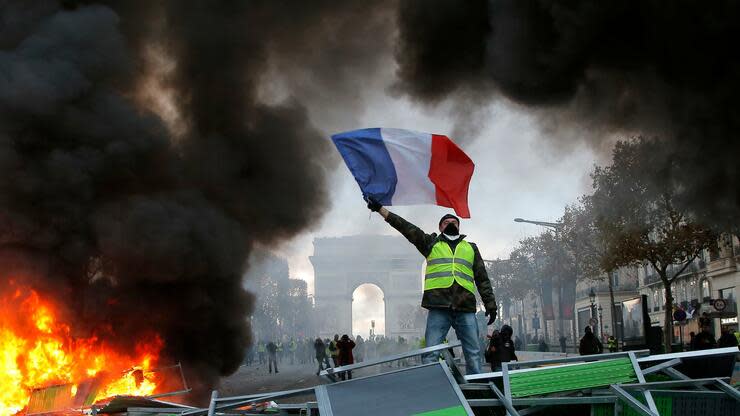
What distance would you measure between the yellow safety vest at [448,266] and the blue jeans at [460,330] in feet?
0.77

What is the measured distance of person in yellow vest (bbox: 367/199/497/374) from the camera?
691 cm

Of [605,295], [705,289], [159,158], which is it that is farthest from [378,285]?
[159,158]

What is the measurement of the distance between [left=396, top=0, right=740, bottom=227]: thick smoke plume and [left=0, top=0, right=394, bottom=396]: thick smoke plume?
11.2 ft

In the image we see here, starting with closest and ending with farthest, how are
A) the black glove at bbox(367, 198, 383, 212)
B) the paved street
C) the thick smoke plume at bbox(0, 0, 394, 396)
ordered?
the black glove at bbox(367, 198, 383, 212), the thick smoke plume at bbox(0, 0, 394, 396), the paved street

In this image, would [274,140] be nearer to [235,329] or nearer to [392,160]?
[235,329]

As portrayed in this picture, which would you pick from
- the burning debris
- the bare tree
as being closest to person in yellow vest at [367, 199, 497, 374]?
the burning debris

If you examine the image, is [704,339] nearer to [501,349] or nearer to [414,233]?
[501,349]

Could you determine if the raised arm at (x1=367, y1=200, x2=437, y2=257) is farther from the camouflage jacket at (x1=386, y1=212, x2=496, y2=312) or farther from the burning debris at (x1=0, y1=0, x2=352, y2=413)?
the burning debris at (x1=0, y1=0, x2=352, y2=413)

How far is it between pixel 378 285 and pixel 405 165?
275 feet

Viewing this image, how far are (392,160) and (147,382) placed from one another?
6.97 metres

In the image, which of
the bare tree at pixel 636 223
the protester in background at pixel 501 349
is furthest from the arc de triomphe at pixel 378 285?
the protester in background at pixel 501 349

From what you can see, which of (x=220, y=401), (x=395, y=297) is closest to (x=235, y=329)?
(x=220, y=401)

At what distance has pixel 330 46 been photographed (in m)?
15.2

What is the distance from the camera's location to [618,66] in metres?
9.39
